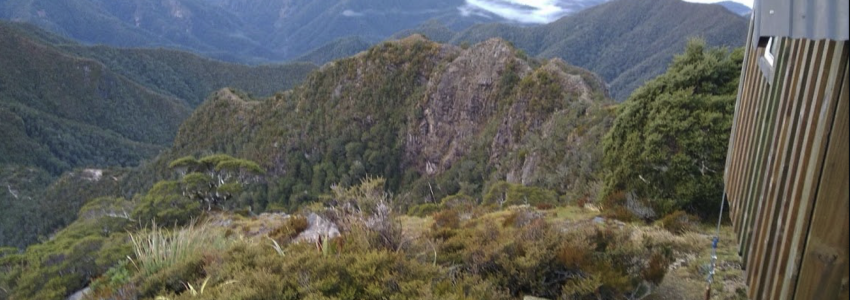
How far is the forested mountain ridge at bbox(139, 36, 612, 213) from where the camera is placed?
34.7 meters

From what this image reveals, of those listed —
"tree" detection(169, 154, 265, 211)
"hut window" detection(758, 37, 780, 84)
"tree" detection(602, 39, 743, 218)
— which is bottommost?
"tree" detection(169, 154, 265, 211)

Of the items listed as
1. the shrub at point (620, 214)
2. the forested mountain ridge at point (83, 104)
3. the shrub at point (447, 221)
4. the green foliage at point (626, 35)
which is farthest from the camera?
the green foliage at point (626, 35)

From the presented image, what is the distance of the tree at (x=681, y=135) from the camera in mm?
7086

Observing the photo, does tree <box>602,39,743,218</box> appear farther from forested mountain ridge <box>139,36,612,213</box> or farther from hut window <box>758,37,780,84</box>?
forested mountain ridge <box>139,36,612,213</box>

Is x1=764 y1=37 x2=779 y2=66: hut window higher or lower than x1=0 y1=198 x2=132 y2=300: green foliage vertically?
higher

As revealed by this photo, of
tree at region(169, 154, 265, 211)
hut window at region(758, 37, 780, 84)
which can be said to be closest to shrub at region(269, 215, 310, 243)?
hut window at region(758, 37, 780, 84)

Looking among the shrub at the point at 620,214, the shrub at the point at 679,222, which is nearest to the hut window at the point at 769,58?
the shrub at the point at 679,222

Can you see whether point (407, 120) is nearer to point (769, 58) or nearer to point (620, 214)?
point (620, 214)

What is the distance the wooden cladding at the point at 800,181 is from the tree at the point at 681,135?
3326 mm

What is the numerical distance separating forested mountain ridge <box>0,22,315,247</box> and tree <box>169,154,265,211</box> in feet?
148

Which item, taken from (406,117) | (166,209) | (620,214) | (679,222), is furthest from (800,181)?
(406,117)

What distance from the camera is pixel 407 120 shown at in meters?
50.2

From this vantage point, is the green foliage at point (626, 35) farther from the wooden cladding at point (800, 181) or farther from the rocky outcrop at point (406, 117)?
the wooden cladding at point (800, 181)

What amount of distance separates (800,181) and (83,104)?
149043mm
